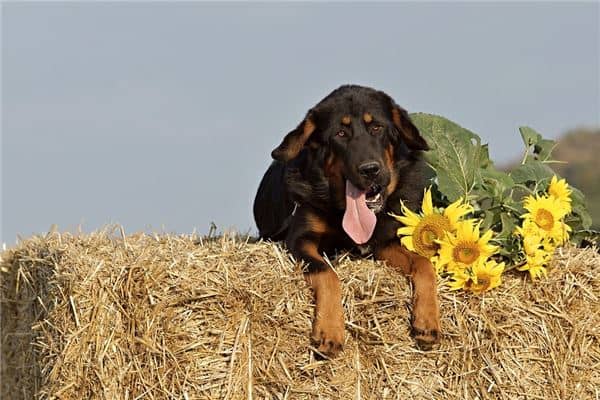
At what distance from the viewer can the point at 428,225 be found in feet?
17.3

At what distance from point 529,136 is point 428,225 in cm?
132

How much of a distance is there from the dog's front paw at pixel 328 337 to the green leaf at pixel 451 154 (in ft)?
3.78

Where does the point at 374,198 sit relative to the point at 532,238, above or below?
above

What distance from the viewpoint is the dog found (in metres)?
5.45

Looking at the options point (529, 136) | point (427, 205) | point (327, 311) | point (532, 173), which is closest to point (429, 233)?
point (427, 205)

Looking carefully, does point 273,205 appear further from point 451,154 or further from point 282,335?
point 282,335

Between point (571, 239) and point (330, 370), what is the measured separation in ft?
6.52

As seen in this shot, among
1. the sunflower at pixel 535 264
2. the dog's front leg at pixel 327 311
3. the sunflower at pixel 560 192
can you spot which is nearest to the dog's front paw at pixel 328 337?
the dog's front leg at pixel 327 311

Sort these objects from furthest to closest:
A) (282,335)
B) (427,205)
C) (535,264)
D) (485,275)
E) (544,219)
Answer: (544,219)
(427,205)
(535,264)
(485,275)
(282,335)

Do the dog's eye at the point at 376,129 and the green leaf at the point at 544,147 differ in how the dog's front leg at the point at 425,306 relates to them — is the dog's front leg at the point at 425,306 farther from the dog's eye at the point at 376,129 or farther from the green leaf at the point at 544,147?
the green leaf at the point at 544,147

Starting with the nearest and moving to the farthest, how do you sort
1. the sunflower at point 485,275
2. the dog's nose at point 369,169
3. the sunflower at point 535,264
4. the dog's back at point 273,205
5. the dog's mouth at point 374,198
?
the sunflower at point 485,275 < the sunflower at point 535,264 < the dog's nose at point 369,169 < the dog's mouth at point 374,198 < the dog's back at point 273,205

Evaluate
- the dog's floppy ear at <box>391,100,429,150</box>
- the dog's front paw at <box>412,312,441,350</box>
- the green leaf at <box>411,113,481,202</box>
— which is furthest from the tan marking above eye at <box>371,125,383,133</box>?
the dog's front paw at <box>412,312,441,350</box>

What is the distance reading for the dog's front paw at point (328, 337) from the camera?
4852 mm

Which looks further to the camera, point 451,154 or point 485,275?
point 451,154
